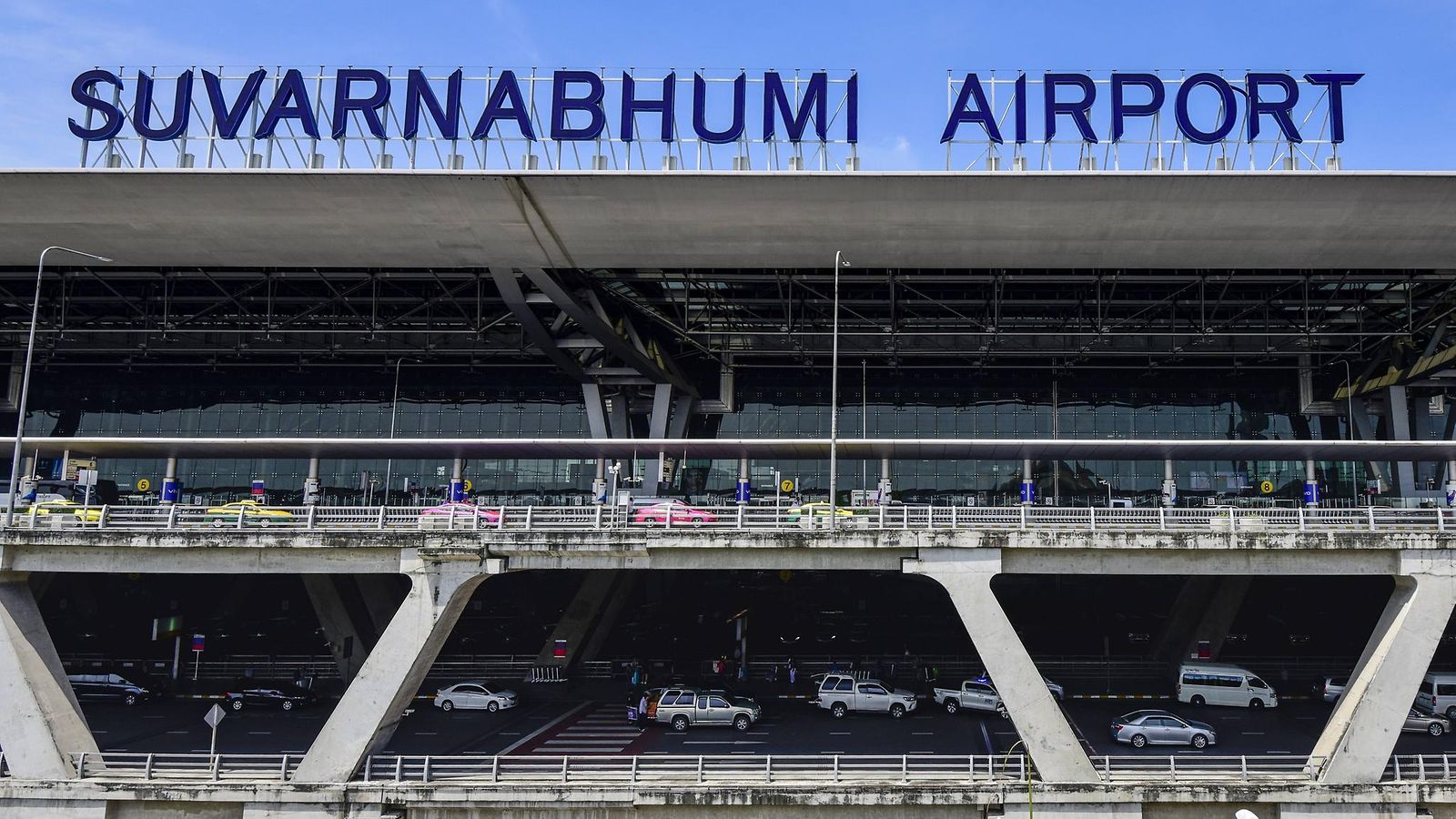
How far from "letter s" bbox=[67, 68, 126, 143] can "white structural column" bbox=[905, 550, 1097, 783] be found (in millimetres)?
34821

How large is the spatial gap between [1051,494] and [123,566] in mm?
48139

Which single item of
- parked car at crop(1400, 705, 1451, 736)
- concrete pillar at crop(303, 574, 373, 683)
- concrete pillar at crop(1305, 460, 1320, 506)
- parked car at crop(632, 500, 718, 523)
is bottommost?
parked car at crop(1400, 705, 1451, 736)

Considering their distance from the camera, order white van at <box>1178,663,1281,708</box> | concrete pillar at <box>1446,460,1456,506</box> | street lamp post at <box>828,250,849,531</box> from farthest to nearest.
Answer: concrete pillar at <box>1446,460,1456,506</box>, white van at <box>1178,663,1281,708</box>, street lamp post at <box>828,250,849,531</box>

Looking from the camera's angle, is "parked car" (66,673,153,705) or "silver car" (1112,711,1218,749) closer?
"silver car" (1112,711,1218,749)

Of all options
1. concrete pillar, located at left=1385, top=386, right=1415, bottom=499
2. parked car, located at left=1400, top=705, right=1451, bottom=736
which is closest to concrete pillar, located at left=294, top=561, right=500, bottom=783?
parked car, located at left=1400, top=705, right=1451, bottom=736

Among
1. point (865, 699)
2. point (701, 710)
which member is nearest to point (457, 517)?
point (701, 710)

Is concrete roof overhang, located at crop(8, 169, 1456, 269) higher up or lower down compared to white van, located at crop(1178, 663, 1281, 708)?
higher up

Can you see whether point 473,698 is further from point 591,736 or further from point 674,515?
point 674,515

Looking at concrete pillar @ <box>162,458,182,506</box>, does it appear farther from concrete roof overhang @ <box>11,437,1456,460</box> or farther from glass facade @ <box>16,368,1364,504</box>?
glass facade @ <box>16,368,1364,504</box>

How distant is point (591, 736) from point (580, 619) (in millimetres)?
11390

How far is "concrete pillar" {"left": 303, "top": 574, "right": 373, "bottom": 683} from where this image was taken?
4284 centimetres

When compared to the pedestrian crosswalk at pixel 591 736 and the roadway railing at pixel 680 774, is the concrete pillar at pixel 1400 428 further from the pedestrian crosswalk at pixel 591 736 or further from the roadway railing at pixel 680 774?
the pedestrian crosswalk at pixel 591 736

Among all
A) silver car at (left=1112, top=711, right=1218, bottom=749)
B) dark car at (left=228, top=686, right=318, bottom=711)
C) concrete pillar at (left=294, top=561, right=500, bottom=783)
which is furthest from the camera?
dark car at (left=228, top=686, right=318, bottom=711)

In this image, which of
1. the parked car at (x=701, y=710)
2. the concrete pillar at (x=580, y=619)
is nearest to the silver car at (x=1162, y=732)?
the parked car at (x=701, y=710)
